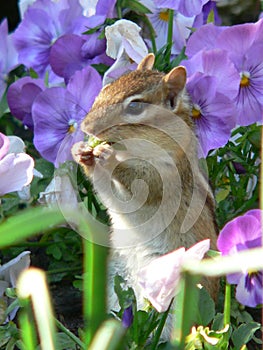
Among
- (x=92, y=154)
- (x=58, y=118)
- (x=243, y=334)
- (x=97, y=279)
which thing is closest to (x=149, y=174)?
(x=92, y=154)

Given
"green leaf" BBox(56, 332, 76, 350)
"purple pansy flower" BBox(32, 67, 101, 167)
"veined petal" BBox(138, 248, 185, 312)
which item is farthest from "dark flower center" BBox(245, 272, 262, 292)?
Result: "purple pansy flower" BBox(32, 67, 101, 167)

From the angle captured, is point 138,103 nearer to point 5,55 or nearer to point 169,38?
point 169,38

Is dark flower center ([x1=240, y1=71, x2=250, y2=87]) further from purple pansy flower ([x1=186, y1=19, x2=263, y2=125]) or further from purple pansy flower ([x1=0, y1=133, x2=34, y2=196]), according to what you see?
purple pansy flower ([x1=0, y1=133, x2=34, y2=196])

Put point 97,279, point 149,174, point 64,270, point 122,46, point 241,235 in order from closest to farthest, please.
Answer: point 97,279 < point 241,235 < point 149,174 < point 122,46 < point 64,270

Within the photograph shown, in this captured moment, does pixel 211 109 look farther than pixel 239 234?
Yes

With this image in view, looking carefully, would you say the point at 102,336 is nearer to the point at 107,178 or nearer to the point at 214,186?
the point at 107,178

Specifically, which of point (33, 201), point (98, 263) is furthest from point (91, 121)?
point (98, 263)

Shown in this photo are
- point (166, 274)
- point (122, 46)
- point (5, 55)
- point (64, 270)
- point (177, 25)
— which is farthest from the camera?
point (5, 55)

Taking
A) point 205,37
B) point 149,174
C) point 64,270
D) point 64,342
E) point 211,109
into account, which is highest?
point 205,37
